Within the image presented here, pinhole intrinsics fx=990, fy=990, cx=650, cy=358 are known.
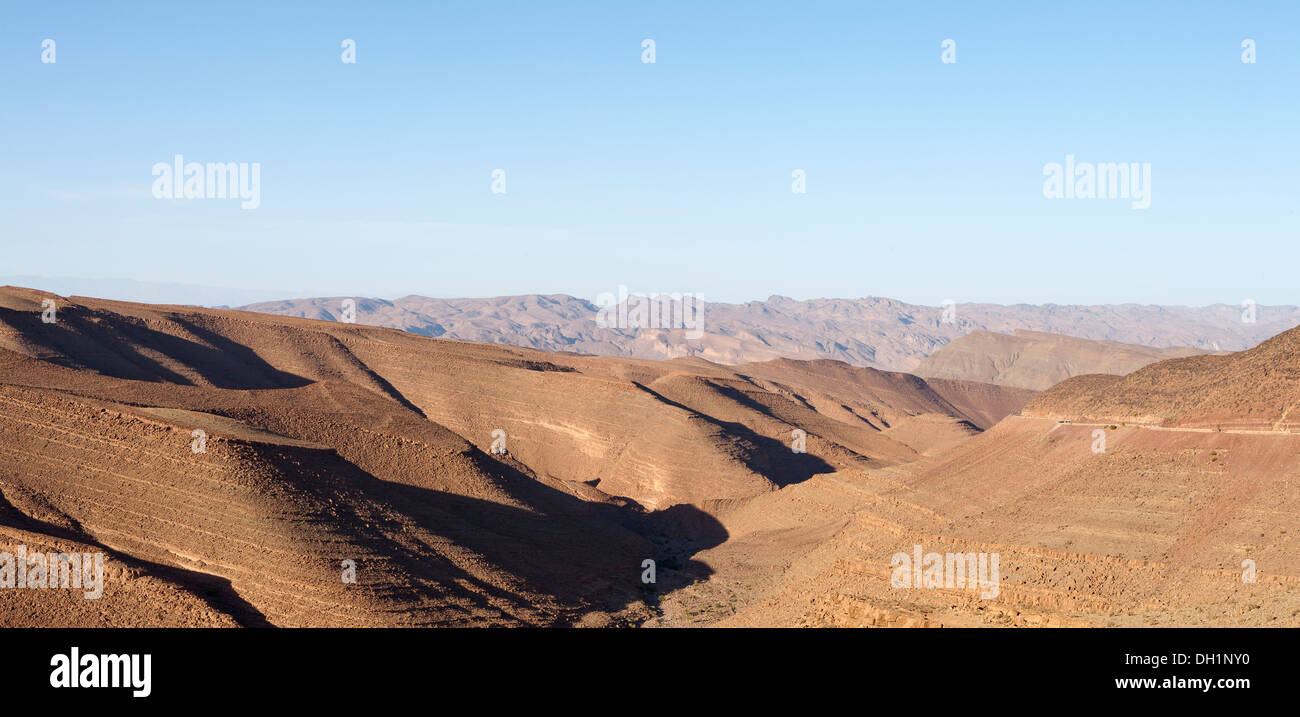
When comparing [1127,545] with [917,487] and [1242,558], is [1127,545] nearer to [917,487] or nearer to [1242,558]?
[1242,558]

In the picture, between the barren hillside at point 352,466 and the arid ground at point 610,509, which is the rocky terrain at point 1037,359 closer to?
the barren hillside at point 352,466

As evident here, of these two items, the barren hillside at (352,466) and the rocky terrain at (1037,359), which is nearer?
the barren hillside at (352,466)

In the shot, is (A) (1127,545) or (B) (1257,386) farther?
(B) (1257,386)

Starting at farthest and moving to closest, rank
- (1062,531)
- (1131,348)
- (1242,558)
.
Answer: (1131,348) < (1062,531) < (1242,558)

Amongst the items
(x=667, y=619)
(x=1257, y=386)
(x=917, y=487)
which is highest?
(x=1257, y=386)

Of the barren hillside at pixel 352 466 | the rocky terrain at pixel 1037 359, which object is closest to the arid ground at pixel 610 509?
the barren hillside at pixel 352 466

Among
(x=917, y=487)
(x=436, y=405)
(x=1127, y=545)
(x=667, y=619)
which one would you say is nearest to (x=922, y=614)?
(x=1127, y=545)

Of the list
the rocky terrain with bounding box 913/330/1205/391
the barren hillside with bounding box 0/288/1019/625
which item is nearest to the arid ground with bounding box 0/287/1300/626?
the barren hillside with bounding box 0/288/1019/625

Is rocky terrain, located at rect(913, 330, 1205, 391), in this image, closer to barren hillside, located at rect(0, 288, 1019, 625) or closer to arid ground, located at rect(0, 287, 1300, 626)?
barren hillside, located at rect(0, 288, 1019, 625)
